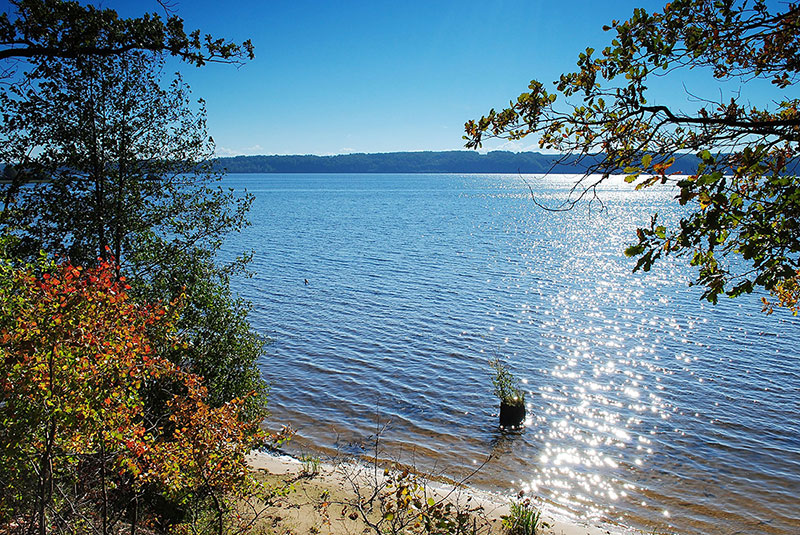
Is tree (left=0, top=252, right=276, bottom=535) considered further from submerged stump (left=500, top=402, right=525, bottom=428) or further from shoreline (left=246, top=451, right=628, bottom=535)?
submerged stump (left=500, top=402, right=525, bottom=428)

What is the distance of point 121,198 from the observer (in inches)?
569

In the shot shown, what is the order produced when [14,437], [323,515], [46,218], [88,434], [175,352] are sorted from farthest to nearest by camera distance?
[46,218] → [175,352] → [323,515] → [88,434] → [14,437]

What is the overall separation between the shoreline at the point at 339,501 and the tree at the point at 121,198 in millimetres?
2069

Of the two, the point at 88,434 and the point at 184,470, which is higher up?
the point at 88,434

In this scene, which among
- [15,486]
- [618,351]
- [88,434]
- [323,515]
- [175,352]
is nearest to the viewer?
[88,434]

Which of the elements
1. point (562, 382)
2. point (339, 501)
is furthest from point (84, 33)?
point (562, 382)

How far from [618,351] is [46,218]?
74.7ft

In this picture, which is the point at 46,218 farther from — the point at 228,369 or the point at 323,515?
the point at 323,515

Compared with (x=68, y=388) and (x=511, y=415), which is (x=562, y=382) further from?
(x=68, y=388)

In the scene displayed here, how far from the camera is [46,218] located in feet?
44.7

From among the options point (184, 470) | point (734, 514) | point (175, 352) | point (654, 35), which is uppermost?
point (654, 35)

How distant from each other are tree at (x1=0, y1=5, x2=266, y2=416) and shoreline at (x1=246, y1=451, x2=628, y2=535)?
207cm

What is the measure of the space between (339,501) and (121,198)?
10.3 meters

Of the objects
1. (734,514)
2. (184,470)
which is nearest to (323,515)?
(184,470)
